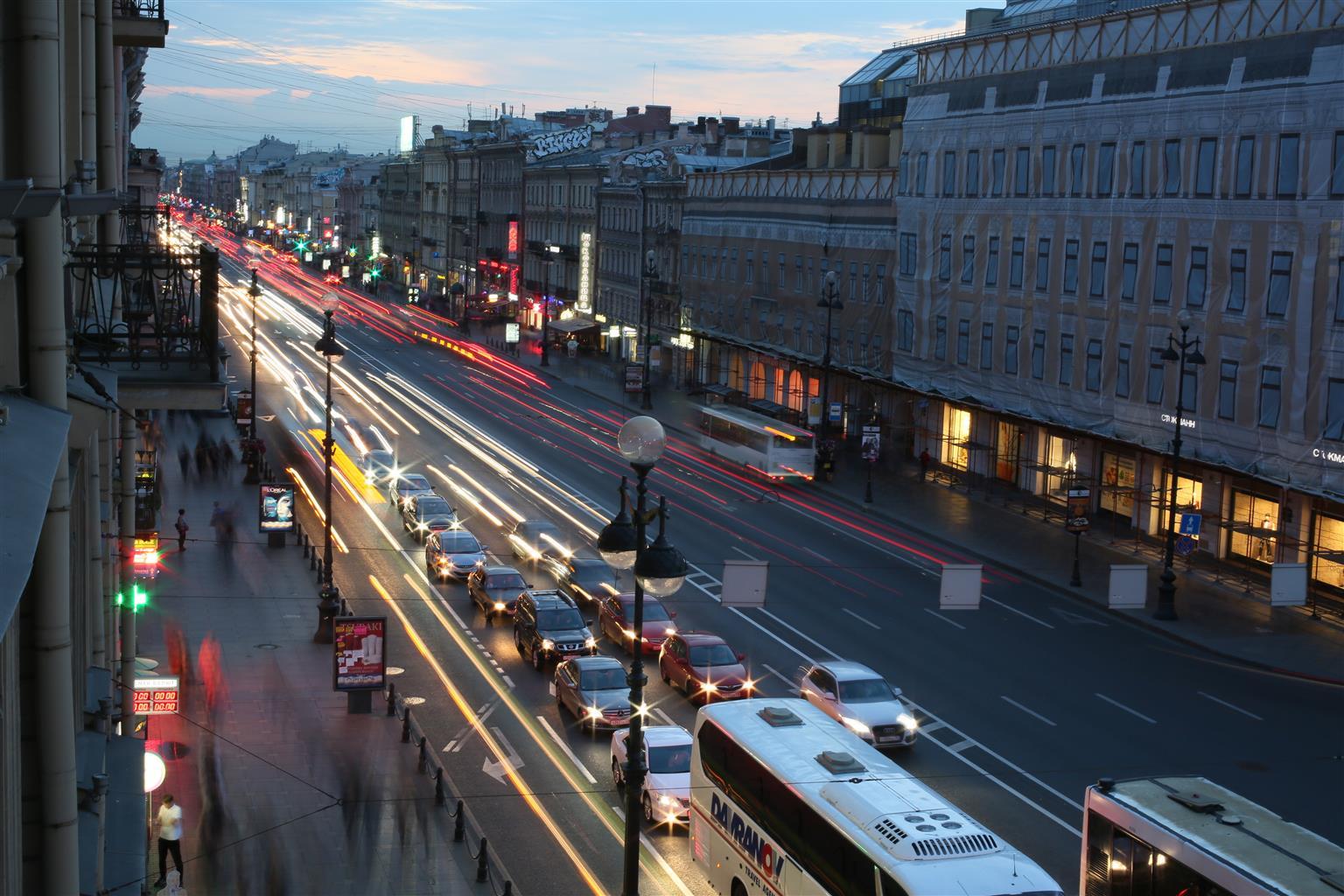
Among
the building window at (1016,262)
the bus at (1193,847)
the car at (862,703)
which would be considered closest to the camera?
the bus at (1193,847)

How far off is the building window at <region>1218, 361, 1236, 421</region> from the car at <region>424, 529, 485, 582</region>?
844 inches

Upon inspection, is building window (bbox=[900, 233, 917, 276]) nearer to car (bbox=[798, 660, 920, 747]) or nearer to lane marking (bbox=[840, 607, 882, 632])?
lane marking (bbox=[840, 607, 882, 632])

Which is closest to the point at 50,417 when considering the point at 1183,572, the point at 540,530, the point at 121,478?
the point at 121,478

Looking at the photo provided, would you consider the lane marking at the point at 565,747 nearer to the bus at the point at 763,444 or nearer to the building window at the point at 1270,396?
the building window at the point at 1270,396

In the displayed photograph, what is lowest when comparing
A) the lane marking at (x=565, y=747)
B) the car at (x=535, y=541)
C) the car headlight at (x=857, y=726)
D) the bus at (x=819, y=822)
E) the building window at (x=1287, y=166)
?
the lane marking at (x=565, y=747)

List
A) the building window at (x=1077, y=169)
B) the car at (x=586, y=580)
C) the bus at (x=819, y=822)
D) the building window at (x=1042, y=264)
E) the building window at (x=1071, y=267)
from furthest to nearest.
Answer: the building window at (x=1042, y=264), the building window at (x=1071, y=267), the building window at (x=1077, y=169), the car at (x=586, y=580), the bus at (x=819, y=822)

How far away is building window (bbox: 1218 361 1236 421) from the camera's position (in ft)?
144

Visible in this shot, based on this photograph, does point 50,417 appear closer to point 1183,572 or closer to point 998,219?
point 1183,572

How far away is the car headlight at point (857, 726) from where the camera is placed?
87.0 feet

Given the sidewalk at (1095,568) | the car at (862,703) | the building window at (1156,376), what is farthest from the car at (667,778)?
the building window at (1156,376)

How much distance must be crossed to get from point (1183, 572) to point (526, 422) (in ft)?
113

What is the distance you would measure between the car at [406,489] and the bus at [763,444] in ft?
42.1

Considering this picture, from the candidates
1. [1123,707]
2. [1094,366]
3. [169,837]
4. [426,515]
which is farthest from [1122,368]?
[169,837]

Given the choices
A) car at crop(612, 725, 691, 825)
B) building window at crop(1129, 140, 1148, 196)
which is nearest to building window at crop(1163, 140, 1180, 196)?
building window at crop(1129, 140, 1148, 196)
